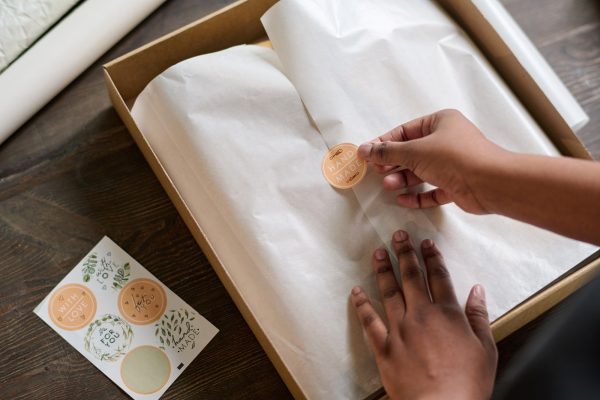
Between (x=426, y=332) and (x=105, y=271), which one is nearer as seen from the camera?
(x=426, y=332)

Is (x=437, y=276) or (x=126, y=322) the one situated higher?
(x=126, y=322)

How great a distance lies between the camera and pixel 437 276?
Answer: 68 centimetres

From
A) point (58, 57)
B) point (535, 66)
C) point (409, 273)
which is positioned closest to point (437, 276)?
point (409, 273)

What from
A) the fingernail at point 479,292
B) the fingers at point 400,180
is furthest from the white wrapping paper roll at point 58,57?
the fingernail at point 479,292

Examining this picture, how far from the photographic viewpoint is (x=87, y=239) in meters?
0.78

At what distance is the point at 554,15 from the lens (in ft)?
3.01

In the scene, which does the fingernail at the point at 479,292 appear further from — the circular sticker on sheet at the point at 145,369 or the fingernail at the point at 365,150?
the circular sticker on sheet at the point at 145,369

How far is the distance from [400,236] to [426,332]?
0.12 meters

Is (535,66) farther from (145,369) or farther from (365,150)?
(145,369)

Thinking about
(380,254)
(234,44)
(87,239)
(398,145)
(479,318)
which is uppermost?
(234,44)

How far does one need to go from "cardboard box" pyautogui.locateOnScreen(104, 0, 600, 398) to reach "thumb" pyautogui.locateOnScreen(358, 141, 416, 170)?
22cm

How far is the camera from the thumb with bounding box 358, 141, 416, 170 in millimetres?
656

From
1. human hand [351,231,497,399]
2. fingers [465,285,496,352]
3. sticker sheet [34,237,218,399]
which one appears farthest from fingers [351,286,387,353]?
sticker sheet [34,237,218,399]

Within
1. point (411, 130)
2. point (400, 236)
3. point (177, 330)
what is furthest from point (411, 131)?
point (177, 330)
